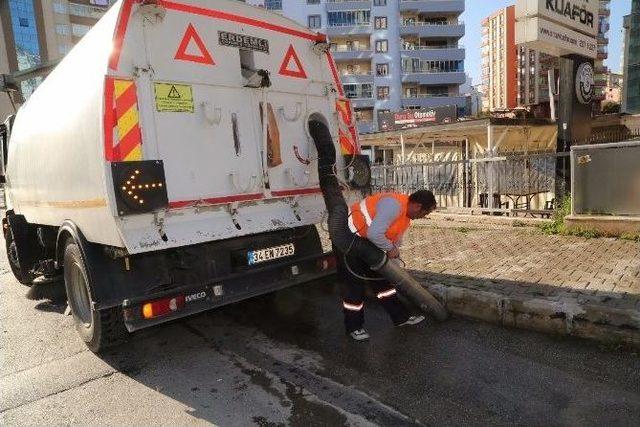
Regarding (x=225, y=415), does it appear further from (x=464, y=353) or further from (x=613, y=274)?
(x=613, y=274)

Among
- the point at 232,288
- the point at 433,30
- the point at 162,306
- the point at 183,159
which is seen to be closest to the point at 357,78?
the point at 433,30

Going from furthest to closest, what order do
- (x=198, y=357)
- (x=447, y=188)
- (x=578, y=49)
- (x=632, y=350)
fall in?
(x=447, y=188) → (x=578, y=49) → (x=198, y=357) → (x=632, y=350)

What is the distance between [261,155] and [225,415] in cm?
221

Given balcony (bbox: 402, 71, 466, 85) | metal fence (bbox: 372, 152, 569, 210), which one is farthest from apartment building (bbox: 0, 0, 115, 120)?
metal fence (bbox: 372, 152, 569, 210)

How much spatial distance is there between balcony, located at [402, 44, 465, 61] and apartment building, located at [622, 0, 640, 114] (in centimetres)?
1812

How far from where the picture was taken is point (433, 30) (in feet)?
171

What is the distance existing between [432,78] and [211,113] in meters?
51.9

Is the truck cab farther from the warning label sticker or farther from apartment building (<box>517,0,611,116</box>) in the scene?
apartment building (<box>517,0,611,116</box>)

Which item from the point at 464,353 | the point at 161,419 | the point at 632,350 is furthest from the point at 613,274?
the point at 161,419

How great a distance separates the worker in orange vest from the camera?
12.9ft

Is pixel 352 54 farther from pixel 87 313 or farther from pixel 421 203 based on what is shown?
pixel 87 313

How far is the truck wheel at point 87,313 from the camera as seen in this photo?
12.6ft

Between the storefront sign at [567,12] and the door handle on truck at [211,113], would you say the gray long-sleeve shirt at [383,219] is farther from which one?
the storefront sign at [567,12]

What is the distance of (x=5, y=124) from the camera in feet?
21.1
